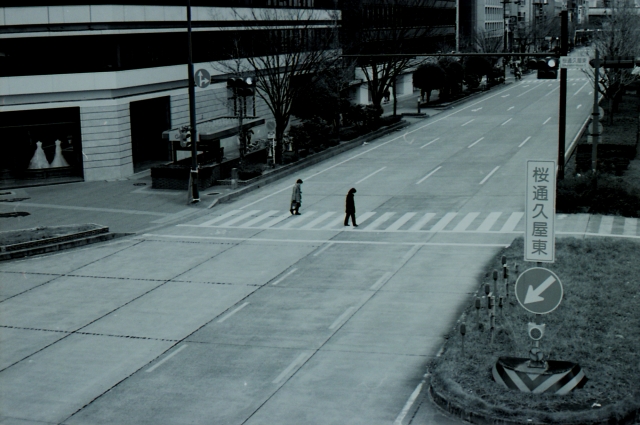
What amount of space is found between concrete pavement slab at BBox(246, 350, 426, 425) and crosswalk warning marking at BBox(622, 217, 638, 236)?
1273 cm

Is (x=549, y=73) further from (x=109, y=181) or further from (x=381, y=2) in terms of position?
(x=381, y=2)

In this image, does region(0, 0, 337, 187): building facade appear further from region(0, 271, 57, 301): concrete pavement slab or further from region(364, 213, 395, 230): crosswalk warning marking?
region(0, 271, 57, 301): concrete pavement slab

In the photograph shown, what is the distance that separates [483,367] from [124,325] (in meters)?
8.28

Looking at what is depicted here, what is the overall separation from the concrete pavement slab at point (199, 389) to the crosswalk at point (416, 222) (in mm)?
12379

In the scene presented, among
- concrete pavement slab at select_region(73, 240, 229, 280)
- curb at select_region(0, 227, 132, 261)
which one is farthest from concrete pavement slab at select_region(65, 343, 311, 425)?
curb at select_region(0, 227, 132, 261)

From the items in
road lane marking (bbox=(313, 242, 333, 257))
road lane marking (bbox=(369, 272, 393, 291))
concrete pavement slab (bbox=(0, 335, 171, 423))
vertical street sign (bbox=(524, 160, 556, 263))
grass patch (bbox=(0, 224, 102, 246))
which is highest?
vertical street sign (bbox=(524, 160, 556, 263))

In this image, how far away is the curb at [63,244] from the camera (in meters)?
25.7

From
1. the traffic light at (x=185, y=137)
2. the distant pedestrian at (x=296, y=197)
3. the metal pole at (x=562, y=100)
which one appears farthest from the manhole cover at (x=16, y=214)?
the metal pole at (x=562, y=100)

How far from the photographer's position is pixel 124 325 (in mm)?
18750

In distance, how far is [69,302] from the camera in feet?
68.0

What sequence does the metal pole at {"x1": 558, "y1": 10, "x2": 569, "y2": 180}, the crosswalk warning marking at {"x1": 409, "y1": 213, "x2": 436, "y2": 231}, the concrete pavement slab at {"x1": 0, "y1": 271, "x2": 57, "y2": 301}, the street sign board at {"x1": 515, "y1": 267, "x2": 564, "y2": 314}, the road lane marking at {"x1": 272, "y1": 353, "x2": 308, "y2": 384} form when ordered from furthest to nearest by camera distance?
the metal pole at {"x1": 558, "y1": 10, "x2": 569, "y2": 180}
the crosswalk warning marking at {"x1": 409, "y1": 213, "x2": 436, "y2": 231}
the concrete pavement slab at {"x1": 0, "y1": 271, "x2": 57, "y2": 301}
the road lane marking at {"x1": 272, "y1": 353, "x2": 308, "y2": 384}
the street sign board at {"x1": 515, "y1": 267, "x2": 564, "y2": 314}

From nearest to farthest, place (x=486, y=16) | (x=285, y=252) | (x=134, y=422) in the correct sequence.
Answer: (x=134, y=422) < (x=285, y=252) < (x=486, y=16)

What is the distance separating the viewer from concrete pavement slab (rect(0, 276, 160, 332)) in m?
19.2

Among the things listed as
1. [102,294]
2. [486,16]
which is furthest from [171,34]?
[486,16]
